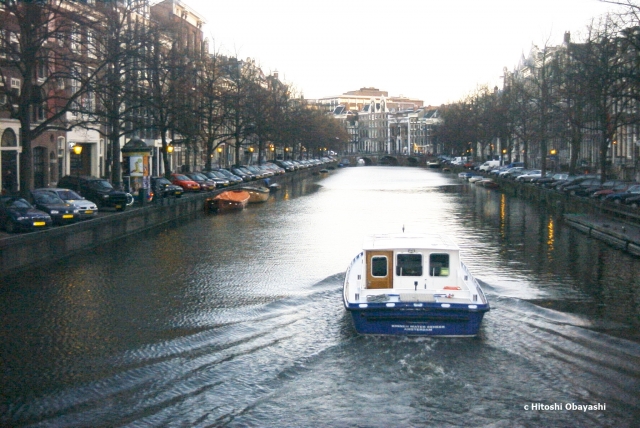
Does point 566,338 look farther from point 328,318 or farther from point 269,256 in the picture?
point 269,256

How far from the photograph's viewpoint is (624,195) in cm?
4969

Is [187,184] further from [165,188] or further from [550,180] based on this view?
[550,180]

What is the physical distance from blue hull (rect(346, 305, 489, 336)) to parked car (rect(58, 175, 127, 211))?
28824mm

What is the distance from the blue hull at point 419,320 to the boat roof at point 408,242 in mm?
2329

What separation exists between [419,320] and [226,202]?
118ft

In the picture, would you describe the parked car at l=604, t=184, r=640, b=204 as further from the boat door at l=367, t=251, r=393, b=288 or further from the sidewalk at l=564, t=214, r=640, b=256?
the boat door at l=367, t=251, r=393, b=288

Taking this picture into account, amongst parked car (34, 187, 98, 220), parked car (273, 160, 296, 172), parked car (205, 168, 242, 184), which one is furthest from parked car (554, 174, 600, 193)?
parked car (273, 160, 296, 172)

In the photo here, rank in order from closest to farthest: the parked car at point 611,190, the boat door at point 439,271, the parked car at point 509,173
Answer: the boat door at point 439,271 → the parked car at point 611,190 → the parked car at point 509,173

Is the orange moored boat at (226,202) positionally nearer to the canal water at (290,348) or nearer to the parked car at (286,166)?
the canal water at (290,348)

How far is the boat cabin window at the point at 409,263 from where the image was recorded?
768 inches

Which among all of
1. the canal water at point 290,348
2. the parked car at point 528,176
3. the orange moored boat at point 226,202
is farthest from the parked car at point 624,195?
the parked car at point 528,176

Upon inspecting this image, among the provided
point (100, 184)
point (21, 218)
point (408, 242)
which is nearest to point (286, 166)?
point (100, 184)

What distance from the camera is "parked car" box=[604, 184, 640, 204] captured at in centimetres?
4909

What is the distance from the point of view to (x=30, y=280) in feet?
82.7
